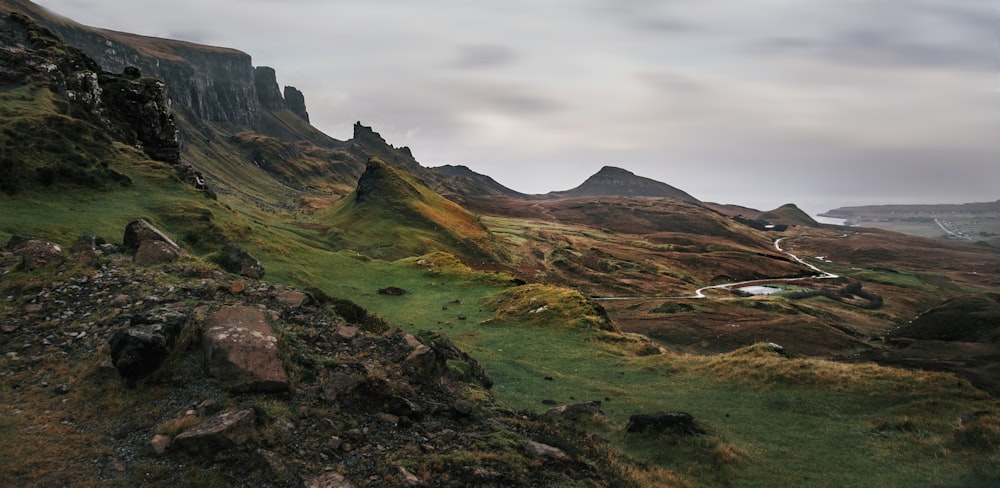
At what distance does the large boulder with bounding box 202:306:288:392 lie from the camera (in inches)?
575

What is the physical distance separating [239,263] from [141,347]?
16.2m

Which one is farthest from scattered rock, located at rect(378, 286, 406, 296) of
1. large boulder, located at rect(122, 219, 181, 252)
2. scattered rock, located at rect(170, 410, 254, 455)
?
scattered rock, located at rect(170, 410, 254, 455)

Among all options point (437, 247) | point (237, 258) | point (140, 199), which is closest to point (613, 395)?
point (237, 258)

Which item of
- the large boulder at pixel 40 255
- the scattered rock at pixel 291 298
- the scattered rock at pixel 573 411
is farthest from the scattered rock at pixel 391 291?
the scattered rock at pixel 573 411

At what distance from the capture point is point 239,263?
29844 millimetres

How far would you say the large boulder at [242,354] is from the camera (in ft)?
48.0

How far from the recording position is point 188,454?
1184 centimetres

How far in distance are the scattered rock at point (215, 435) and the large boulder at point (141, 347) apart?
3.71m

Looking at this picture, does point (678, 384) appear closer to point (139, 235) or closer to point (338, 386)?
point (338, 386)

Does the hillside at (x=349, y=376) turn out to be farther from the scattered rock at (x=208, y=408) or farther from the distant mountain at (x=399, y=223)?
the distant mountain at (x=399, y=223)

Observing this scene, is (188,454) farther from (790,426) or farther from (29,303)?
(790,426)

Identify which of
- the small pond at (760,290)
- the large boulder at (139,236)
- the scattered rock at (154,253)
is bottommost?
the small pond at (760,290)

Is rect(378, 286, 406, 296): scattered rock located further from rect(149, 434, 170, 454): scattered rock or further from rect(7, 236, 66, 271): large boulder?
rect(149, 434, 170, 454): scattered rock

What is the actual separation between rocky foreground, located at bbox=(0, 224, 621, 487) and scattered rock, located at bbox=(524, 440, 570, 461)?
6cm
